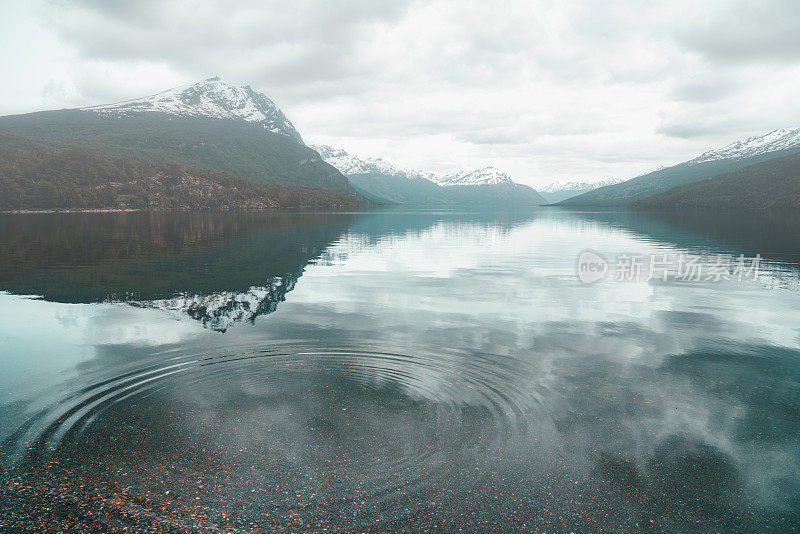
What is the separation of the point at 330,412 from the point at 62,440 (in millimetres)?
9555

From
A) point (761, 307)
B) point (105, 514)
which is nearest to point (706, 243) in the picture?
point (761, 307)

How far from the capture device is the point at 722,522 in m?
12.2

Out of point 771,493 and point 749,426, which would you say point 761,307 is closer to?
point 749,426

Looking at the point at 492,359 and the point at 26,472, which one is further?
the point at 492,359

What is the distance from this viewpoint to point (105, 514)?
11.9 meters

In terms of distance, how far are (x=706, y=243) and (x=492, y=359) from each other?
93637 millimetres

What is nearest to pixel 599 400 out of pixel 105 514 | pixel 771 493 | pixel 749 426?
pixel 749 426

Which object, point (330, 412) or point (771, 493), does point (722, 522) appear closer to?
point (771, 493)

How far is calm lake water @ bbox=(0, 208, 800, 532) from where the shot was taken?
12.5 meters

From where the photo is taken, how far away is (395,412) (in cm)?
1816

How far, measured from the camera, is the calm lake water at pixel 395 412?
1251cm

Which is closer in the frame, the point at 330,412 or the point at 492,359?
the point at 330,412

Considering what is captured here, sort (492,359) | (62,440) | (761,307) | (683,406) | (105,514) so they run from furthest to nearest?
(761,307)
(492,359)
(683,406)
(62,440)
(105,514)

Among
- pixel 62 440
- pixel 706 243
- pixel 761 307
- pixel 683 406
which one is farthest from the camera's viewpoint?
pixel 706 243
